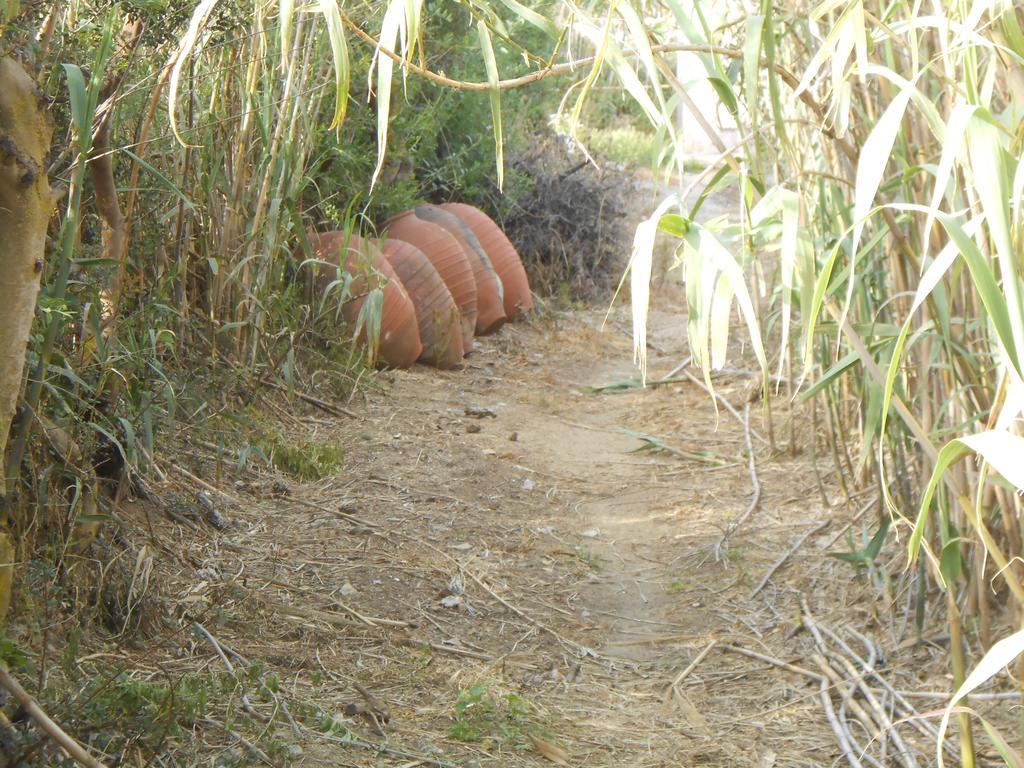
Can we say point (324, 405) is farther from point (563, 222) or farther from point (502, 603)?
point (563, 222)

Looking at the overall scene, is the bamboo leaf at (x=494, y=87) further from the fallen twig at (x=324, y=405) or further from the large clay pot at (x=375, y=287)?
the large clay pot at (x=375, y=287)

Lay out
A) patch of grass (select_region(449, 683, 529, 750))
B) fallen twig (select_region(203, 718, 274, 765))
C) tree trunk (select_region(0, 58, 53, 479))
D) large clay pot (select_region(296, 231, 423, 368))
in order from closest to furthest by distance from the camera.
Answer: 1. tree trunk (select_region(0, 58, 53, 479))
2. fallen twig (select_region(203, 718, 274, 765))
3. patch of grass (select_region(449, 683, 529, 750))
4. large clay pot (select_region(296, 231, 423, 368))

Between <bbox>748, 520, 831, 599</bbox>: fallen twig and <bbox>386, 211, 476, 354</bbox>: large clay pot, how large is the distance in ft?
8.76

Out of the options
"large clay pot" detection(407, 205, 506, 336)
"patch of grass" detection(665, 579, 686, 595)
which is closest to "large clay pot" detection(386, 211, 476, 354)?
"large clay pot" detection(407, 205, 506, 336)

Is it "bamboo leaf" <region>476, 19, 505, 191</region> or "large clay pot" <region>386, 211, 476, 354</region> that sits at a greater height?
"bamboo leaf" <region>476, 19, 505, 191</region>

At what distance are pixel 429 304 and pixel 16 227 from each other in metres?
3.76

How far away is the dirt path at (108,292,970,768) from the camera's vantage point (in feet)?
6.96

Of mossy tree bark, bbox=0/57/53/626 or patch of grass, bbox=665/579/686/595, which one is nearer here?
mossy tree bark, bbox=0/57/53/626

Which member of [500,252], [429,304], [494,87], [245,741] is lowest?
[245,741]

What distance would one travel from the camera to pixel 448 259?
5625 mm

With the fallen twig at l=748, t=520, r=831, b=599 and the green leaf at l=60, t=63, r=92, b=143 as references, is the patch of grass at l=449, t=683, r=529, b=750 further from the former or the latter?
the green leaf at l=60, t=63, r=92, b=143

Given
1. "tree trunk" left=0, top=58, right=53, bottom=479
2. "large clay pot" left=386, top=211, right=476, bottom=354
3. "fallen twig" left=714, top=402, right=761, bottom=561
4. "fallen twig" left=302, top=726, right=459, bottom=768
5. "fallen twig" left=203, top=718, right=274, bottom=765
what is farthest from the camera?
"large clay pot" left=386, top=211, right=476, bottom=354

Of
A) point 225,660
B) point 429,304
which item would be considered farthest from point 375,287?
point 225,660

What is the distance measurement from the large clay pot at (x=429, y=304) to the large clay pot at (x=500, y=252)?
35.6 inches
